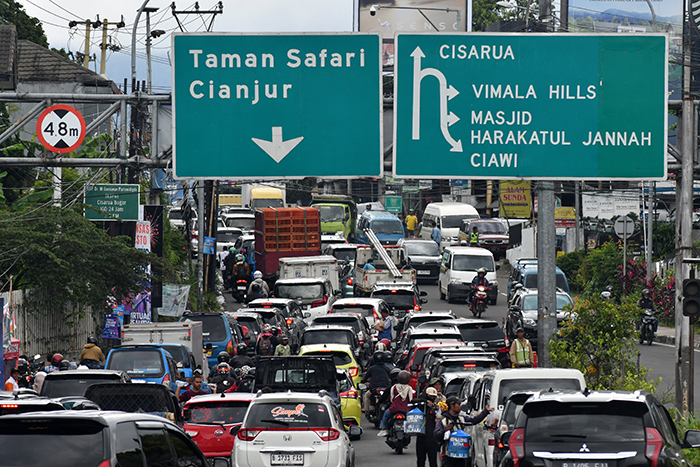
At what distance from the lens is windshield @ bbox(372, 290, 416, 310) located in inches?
1396

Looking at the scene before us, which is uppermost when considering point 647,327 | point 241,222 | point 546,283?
point 241,222

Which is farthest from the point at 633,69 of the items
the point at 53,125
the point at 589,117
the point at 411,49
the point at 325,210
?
the point at 325,210

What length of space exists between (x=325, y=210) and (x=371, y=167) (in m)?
46.8

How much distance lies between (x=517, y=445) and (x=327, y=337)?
49.4 feet

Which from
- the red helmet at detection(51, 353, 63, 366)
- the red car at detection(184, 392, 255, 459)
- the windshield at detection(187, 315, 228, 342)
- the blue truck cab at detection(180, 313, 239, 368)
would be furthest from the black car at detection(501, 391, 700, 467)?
the windshield at detection(187, 315, 228, 342)

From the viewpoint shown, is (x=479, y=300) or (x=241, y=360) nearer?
(x=241, y=360)

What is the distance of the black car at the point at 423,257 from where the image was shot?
5022 centimetres

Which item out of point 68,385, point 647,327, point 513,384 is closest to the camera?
point 513,384

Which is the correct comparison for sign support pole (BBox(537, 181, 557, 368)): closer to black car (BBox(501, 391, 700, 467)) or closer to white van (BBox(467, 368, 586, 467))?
white van (BBox(467, 368, 586, 467))

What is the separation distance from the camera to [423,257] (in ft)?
165

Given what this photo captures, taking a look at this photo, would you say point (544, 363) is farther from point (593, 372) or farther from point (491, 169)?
point (491, 169)

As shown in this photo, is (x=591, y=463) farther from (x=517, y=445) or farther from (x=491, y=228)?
(x=491, y=228)

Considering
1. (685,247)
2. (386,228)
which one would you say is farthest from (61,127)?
(386,228)

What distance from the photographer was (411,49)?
15305mm
